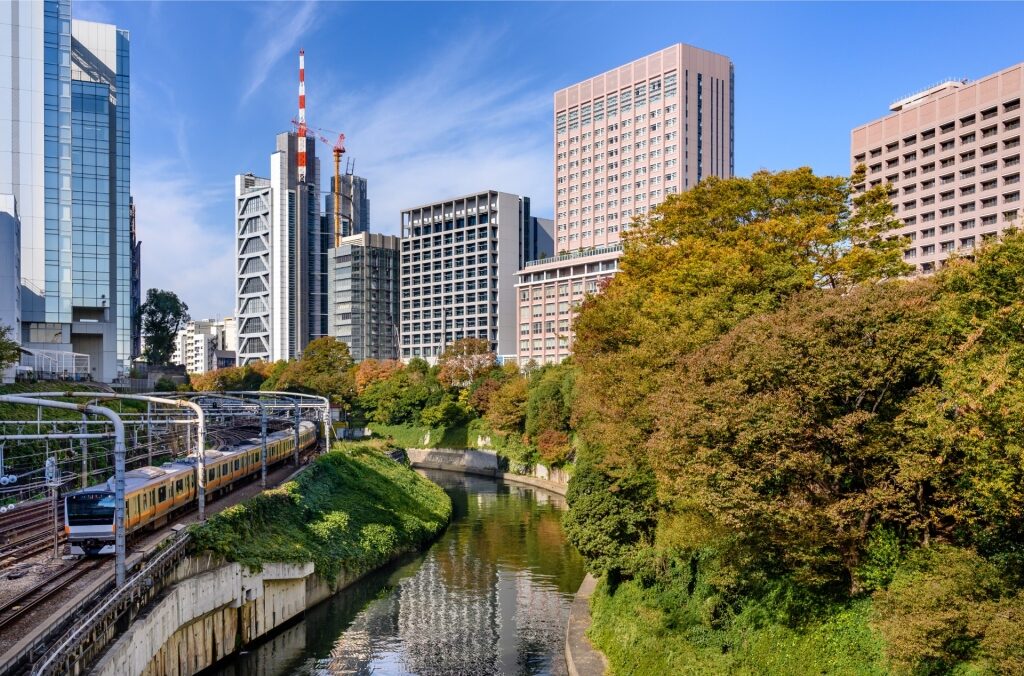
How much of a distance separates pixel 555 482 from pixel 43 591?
4787 centimetres

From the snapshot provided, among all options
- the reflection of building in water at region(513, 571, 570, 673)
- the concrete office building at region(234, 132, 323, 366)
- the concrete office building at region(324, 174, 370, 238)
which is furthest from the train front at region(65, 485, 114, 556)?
the concrete office building at region(324, 174, 370, 238)

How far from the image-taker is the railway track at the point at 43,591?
64.2 ft

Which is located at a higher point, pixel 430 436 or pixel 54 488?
pixel 54 488

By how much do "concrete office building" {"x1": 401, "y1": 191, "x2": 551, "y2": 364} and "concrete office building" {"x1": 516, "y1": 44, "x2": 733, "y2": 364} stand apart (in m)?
12.3

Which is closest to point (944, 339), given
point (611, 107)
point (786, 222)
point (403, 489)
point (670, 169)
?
point (786, 222)

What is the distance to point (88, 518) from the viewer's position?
24.6m

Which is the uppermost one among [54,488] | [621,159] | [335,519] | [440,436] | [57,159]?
[621,159]

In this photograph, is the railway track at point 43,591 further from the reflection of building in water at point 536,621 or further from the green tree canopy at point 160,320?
the green tree canopy at point 160,320

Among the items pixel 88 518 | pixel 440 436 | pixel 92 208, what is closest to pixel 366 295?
pixel 440 436

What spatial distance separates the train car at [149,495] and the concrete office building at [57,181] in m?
37.3

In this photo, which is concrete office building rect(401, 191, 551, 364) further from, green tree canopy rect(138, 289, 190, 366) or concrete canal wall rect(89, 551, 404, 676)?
concrete canal wall rect(89, 551, 404, 676)

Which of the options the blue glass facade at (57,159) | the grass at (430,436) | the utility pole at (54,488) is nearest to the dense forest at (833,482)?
the utility pole at (54,488)

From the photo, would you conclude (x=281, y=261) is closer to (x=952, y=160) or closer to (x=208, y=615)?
(x=952, y=160)

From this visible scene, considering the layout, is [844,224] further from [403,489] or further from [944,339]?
[403,489]
